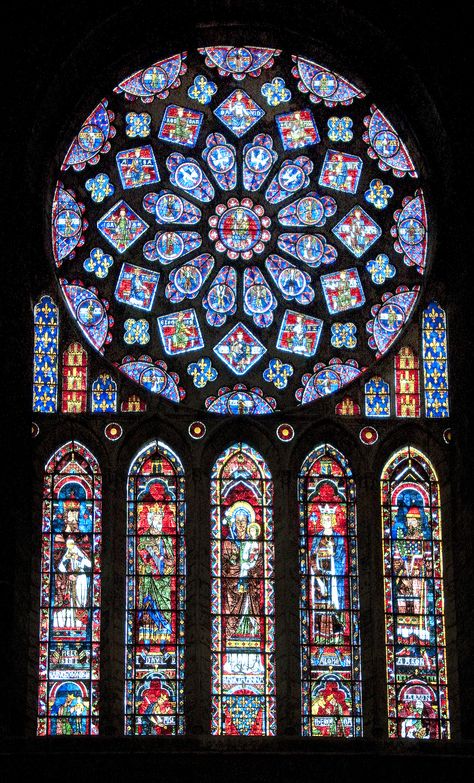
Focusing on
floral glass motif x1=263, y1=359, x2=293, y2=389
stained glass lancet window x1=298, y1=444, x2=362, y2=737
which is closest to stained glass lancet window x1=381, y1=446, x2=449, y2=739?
stained glass lancet window x1=298, y1=444, x2=362, y2=737

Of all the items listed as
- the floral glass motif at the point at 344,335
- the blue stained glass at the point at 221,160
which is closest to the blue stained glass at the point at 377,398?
the floral glass motif at the point at 344,335

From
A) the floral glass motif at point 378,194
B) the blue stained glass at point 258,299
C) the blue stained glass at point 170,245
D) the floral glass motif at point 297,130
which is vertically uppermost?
the floral glass motif at point 297,130

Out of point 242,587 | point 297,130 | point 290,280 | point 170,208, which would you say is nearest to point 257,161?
point 297,130

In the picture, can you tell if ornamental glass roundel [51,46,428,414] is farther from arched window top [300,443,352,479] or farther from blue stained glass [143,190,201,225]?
arched window top [300,443,352,479]

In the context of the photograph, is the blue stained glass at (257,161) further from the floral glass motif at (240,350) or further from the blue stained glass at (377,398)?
the blue stained glass at (377,398)

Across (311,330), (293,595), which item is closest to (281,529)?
(293,595)

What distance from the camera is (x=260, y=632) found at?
92.2 ft

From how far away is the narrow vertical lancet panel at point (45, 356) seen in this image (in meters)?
28.9

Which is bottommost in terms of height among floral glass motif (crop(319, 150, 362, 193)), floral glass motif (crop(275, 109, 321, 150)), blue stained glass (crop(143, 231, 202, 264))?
blue stained glass (crop(143, 231, 202, 264))

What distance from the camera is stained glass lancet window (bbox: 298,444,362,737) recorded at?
2781 centimetres

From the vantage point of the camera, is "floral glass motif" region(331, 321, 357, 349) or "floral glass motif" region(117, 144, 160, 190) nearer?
"floral glass motif" region(331, 321, 357, 349)

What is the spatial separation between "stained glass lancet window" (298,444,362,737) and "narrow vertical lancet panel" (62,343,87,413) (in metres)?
2.97

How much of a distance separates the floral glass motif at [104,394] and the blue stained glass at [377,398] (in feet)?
10.7

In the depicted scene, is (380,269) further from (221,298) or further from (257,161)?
(257,161)
